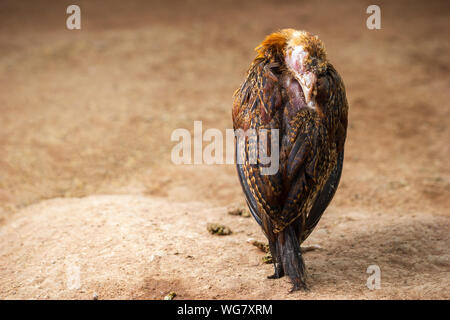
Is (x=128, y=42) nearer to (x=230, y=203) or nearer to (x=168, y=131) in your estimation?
(x=168, y=131)

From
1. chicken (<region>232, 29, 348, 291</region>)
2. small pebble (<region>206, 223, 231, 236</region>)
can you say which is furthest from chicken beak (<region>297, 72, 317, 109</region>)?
small pebble (<region>206, 223, 231, 236</region>)

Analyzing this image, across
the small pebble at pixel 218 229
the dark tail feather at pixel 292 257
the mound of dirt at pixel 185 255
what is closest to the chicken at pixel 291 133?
the dark tail feather at pixel 292 257

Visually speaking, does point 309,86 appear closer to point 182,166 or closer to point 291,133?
point 291,133

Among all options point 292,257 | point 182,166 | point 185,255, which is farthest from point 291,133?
point 182,166

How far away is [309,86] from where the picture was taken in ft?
10.7

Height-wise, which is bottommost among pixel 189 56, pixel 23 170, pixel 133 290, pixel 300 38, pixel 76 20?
pixel 133 290

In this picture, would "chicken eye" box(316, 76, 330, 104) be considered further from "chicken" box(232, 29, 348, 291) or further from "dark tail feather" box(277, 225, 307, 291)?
"dark tail feather" box(277, 225, 307, 291)

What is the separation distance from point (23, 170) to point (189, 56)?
5.12 meters

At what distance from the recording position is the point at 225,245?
4.08 meters

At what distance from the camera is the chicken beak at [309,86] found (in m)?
3.25

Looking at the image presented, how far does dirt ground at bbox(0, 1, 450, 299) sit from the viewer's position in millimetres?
3615

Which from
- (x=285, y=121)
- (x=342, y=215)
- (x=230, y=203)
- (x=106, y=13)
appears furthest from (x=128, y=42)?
(x=285, y=121)

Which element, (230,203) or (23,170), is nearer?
(230,203)

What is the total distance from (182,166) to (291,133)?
3.41 m
